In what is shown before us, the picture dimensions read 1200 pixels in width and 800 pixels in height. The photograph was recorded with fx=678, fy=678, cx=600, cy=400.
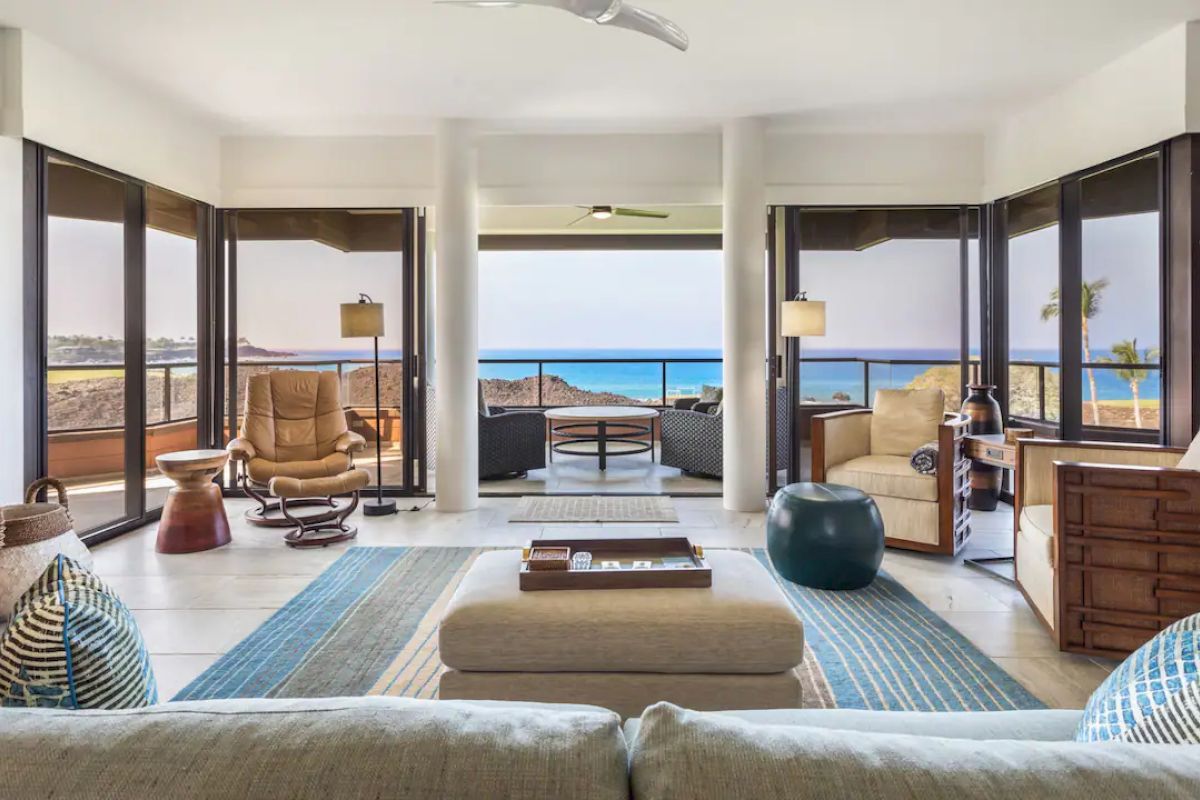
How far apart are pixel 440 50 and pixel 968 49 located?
9.82 ft

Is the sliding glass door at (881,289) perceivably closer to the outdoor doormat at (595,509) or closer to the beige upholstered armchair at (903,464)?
the beige upholstered armchair at (903,464)

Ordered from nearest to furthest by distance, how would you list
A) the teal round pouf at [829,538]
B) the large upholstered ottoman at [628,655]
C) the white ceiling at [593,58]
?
1. the large upholstered ottoman at [628,655]
2. the teal round pouf at [829,538]
3. the white ceiling at [593,58]

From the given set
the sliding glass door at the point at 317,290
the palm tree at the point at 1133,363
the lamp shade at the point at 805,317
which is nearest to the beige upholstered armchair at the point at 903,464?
the lamp shade at the point at 805,317

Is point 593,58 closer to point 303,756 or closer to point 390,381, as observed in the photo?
point 390,381

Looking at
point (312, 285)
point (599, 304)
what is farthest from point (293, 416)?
point (599, 304)

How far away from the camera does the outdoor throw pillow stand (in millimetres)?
3781

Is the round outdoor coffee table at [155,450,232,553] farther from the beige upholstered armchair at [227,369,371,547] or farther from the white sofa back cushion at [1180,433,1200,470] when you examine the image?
the white sofa back cushion at [1180,433,1200,470]

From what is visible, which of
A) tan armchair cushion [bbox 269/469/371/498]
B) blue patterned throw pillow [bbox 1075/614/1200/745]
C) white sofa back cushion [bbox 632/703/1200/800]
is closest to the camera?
white sofa back cushion [bbox 632/703/1200/800]

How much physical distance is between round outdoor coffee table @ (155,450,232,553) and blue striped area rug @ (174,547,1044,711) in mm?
1063

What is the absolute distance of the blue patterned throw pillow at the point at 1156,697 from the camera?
0.81 meters

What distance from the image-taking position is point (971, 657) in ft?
8.38

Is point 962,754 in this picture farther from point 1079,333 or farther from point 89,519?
point 89,519

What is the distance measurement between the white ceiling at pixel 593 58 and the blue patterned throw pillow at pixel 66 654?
324 centimetres

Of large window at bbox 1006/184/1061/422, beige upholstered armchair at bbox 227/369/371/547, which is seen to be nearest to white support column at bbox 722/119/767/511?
large window at bbox 1006/184/1061/422
